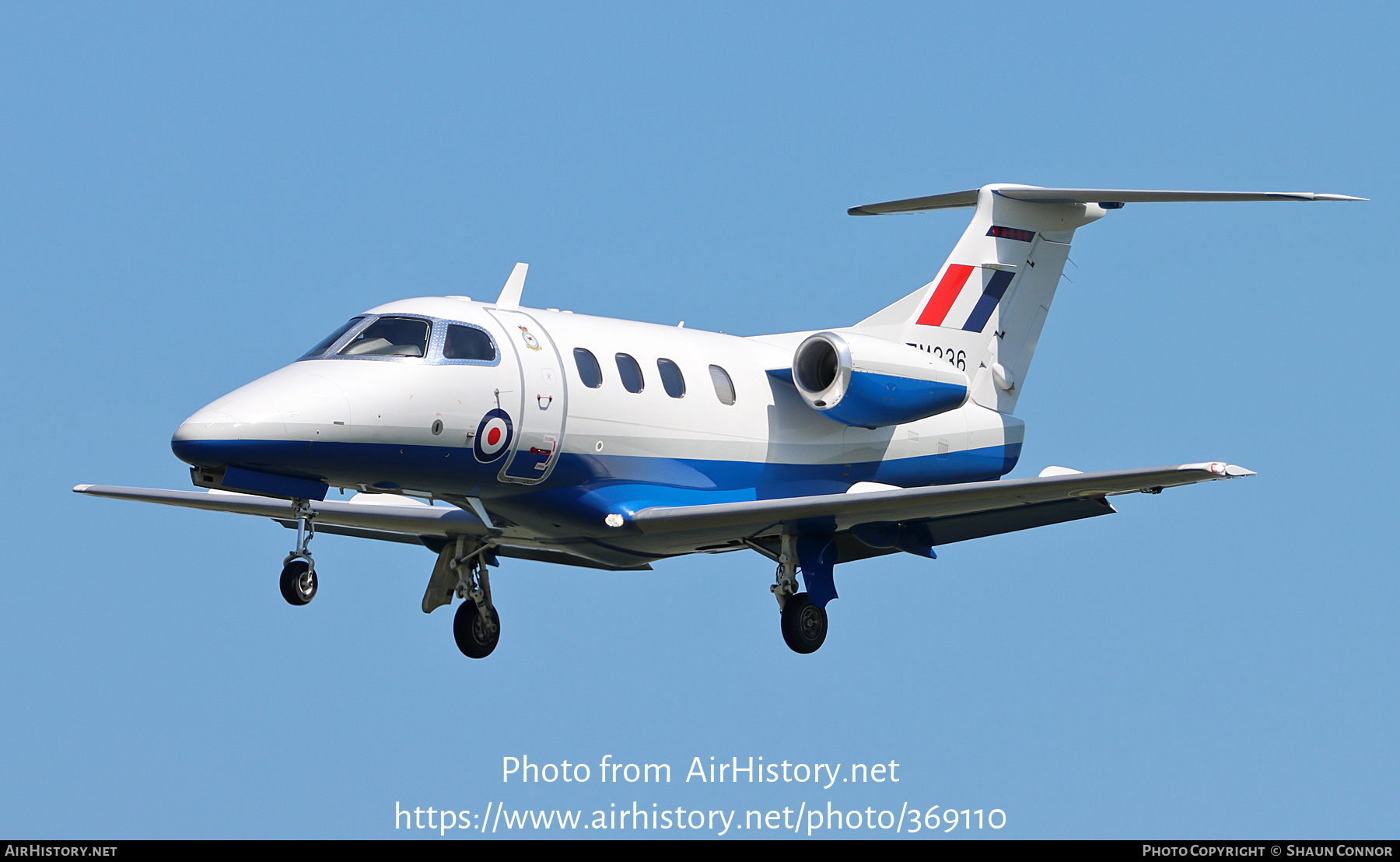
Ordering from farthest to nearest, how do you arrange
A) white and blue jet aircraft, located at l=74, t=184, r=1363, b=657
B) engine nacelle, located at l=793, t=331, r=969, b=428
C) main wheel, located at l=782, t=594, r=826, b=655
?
engine nacelle, located at l=793, t=331, r=969, b=428 → main wheel, located at l=782, t=594, r=826, b=655 → white and blue jet aircraft, located at l=74, t=184, r=1363, b=657

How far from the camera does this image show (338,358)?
1680 cm

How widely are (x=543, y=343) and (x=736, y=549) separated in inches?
167

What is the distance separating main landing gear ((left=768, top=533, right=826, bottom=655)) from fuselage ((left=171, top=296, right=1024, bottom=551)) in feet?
2.87

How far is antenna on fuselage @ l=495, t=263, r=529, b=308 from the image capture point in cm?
1872

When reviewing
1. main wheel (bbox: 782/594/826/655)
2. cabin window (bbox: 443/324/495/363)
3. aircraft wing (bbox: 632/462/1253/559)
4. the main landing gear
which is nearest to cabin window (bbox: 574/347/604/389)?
cabin window (bbox: 443/324/495/363)

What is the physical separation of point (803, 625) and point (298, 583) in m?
6.81

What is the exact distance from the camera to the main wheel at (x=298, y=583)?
15562 mm

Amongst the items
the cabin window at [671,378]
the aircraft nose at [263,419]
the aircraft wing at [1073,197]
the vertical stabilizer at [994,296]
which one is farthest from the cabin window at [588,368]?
the aircraft wing at [1073,197]

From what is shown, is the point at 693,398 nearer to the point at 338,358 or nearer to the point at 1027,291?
the point at 338,358

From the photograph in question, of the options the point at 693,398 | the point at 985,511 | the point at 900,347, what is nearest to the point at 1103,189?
the point at 900,347

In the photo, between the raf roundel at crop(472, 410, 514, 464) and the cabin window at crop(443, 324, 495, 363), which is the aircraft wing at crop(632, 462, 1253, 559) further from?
the cabin window at crop(443, 324, 495, 363)

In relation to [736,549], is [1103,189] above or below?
above

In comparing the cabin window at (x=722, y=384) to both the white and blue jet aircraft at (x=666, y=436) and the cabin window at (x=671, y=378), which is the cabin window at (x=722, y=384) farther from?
the cabin window at (x=671, y=378)

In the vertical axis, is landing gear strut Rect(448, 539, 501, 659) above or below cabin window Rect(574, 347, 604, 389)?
below
